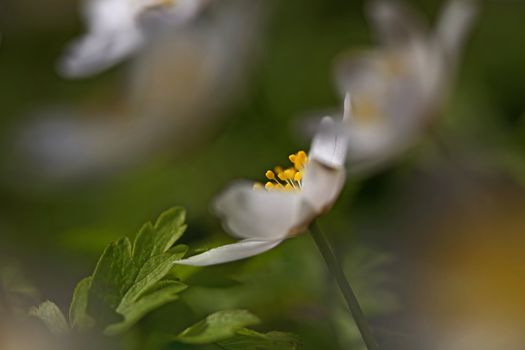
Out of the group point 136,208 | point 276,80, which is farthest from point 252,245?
point 276,80

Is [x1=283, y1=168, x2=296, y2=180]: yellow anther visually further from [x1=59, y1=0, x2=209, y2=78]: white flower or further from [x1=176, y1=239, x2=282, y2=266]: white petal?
[x1=59, y1=0, x2=209, y2=78]: white flower

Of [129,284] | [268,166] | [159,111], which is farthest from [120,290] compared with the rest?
[159,111]

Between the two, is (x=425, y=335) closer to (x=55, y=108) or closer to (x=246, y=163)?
(x=246, y=163)

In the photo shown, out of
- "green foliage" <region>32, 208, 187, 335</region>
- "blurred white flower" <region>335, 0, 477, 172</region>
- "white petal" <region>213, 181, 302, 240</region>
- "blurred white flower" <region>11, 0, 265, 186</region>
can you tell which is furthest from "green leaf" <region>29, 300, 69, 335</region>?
"blurred white flower" <region>11, 0, 265, 186</region>

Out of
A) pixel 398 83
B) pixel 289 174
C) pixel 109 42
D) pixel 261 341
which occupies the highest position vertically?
pixel 109 42

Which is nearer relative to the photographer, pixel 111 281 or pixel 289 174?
pixel 111 281

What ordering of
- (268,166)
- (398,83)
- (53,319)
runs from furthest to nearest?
(268,166) → (398,83) → (53,319)

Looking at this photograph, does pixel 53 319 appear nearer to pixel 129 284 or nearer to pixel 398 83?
pixel 129 284
